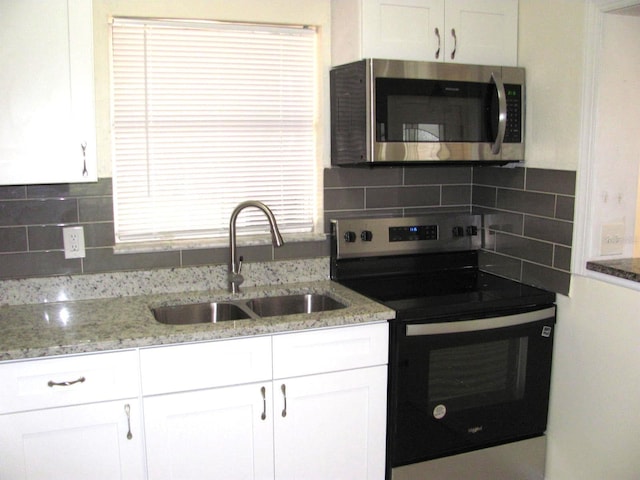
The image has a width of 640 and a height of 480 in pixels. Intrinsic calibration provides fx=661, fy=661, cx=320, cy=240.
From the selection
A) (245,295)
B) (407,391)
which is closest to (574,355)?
(407,391)

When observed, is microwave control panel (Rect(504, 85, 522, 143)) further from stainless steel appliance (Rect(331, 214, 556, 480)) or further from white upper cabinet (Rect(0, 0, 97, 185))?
white upper cabinet (Rect(0, 0, 97, 185))

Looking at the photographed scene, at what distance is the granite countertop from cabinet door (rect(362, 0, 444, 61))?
0.97 meters

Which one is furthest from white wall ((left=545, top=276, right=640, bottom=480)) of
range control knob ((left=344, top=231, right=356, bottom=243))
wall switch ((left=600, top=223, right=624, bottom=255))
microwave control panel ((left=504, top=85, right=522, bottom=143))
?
range control knob ((left=344, top=231, right=356, bottom=243))

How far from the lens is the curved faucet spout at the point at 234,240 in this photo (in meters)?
2.52

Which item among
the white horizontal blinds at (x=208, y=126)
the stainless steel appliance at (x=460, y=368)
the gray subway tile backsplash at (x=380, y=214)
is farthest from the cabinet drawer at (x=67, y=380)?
the stainless steel appliance at (x=460, y=368)

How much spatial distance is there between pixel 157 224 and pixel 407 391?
1.19 metres

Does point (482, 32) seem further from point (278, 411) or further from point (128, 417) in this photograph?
point (128, 417)

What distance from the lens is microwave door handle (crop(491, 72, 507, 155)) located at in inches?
100

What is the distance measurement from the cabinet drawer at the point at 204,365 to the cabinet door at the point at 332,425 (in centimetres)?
12

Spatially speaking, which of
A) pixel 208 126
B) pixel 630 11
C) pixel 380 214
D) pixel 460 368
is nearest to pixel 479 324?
pixel 460 368

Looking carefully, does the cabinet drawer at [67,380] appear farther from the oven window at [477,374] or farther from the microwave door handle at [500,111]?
the microwave door handle at [500,111]

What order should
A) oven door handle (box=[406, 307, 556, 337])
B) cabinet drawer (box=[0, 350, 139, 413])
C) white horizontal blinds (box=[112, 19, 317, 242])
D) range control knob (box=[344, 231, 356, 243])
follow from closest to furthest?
cabinet drawer (box=[0, 350, 139, 413]) < oven door handle (box=[406, 307, 556, 337]) < white horizontal blinds (box=[112, 19, 317, 242]) < range control knob (box=[344, 231, 356, 243])

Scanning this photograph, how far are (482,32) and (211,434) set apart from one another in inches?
73.0

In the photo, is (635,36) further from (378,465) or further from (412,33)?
(378,465)
